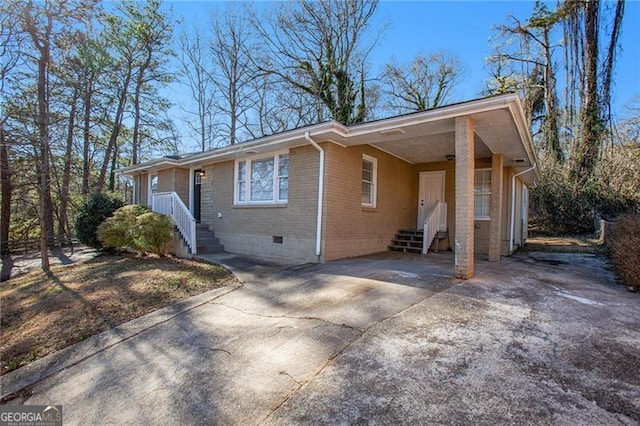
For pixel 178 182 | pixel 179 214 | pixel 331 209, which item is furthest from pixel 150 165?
pixel 331 209

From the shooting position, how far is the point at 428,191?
35.7ft

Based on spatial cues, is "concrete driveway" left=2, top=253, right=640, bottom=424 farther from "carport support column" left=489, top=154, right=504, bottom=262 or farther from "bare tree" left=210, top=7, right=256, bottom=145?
"bare tree" left=210, top=7, right=256, bottom=145

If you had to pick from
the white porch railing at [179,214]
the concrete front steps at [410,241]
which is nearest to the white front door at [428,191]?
the concrete front steps at [410,241]

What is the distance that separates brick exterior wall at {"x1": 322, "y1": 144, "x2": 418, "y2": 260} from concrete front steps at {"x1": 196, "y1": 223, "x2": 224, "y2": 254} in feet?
13.9

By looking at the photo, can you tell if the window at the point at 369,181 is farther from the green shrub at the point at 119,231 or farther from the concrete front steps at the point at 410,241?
the green shrub at the point at 119,231

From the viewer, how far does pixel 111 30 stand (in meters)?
16.1

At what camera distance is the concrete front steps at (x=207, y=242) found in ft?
32.0

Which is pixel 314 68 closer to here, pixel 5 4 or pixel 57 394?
pixel 5 4

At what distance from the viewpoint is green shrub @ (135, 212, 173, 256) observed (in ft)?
27.9

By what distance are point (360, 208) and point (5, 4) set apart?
10873mm

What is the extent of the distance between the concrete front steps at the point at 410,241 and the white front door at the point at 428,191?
811 millimetres

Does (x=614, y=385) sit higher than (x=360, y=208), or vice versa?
(x=360, y=208)

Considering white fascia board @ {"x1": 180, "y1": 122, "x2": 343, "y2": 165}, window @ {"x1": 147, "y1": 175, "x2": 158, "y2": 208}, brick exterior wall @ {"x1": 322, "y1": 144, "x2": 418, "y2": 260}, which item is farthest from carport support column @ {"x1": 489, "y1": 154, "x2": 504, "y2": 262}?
window @ {"x1": 147, "y1": 175, "x2": 158, "y2": 208}

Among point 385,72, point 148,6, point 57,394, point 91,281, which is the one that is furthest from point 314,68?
point 57,394
